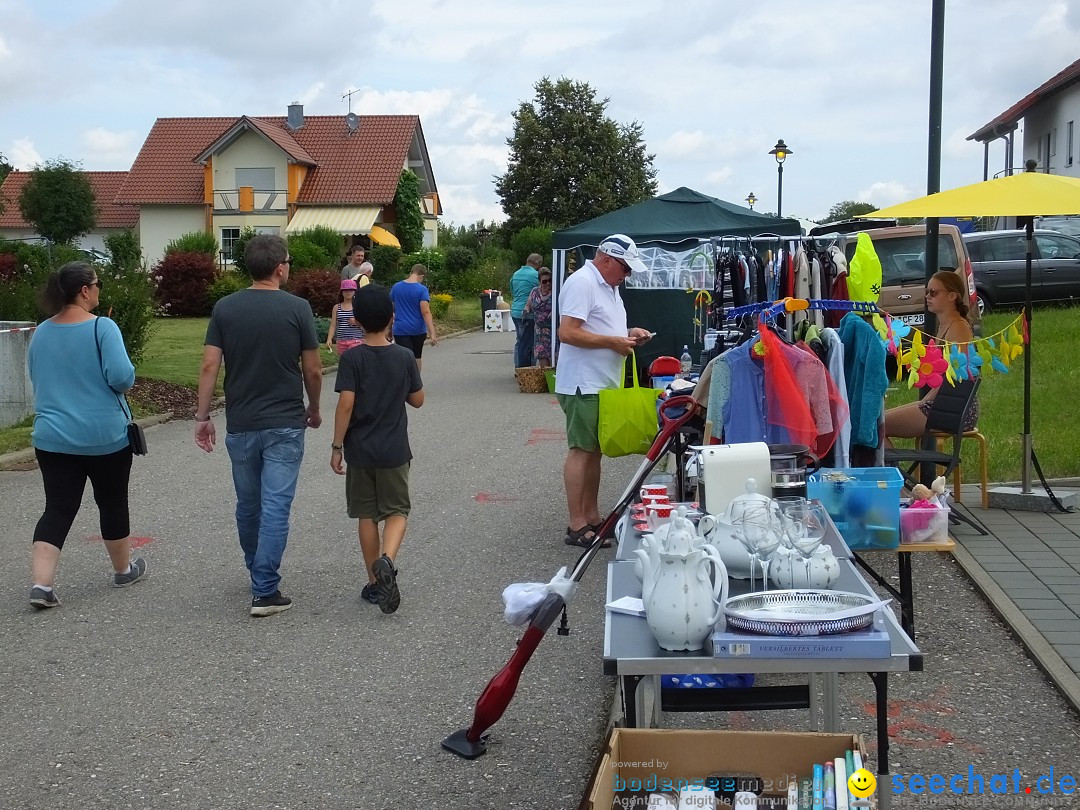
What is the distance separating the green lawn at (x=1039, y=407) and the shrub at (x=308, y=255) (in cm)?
2311

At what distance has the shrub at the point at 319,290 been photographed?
28.7 m

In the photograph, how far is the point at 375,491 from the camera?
6363 mm

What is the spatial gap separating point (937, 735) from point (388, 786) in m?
2.03

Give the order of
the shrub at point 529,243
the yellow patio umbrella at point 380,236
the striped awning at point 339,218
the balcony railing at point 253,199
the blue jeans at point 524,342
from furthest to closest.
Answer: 1. the balcony railing at point 253,199
2. the striped awning at point 339,218
3. the yellow patio umbrella at point 380,236
4. the shrub at point 529,243
5. the blue jeans at point 524,342

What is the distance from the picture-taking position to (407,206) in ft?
175

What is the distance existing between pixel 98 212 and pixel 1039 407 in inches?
2320

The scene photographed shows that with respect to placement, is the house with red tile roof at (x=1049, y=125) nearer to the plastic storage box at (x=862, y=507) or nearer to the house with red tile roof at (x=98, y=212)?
the plastic storage box at (x=862, y=507)

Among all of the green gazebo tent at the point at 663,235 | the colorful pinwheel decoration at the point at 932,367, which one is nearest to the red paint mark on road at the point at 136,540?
the colorful pinwheel decoration at the point at 932,367

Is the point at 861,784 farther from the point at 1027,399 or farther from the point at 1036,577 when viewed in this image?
the point at 1027,399

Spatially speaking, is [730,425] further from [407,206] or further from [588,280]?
[407,206]

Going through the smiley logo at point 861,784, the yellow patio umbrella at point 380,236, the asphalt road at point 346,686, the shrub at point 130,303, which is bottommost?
the asphalt road at point 346,686

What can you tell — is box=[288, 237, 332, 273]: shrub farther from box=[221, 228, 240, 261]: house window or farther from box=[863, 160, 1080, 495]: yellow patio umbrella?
box=[863, 160, 1080, 495]: yellow patio umbrella

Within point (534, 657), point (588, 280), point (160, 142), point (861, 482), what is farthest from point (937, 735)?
point (160, 142)

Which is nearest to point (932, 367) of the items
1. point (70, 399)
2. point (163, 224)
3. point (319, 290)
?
point (70, 399)
